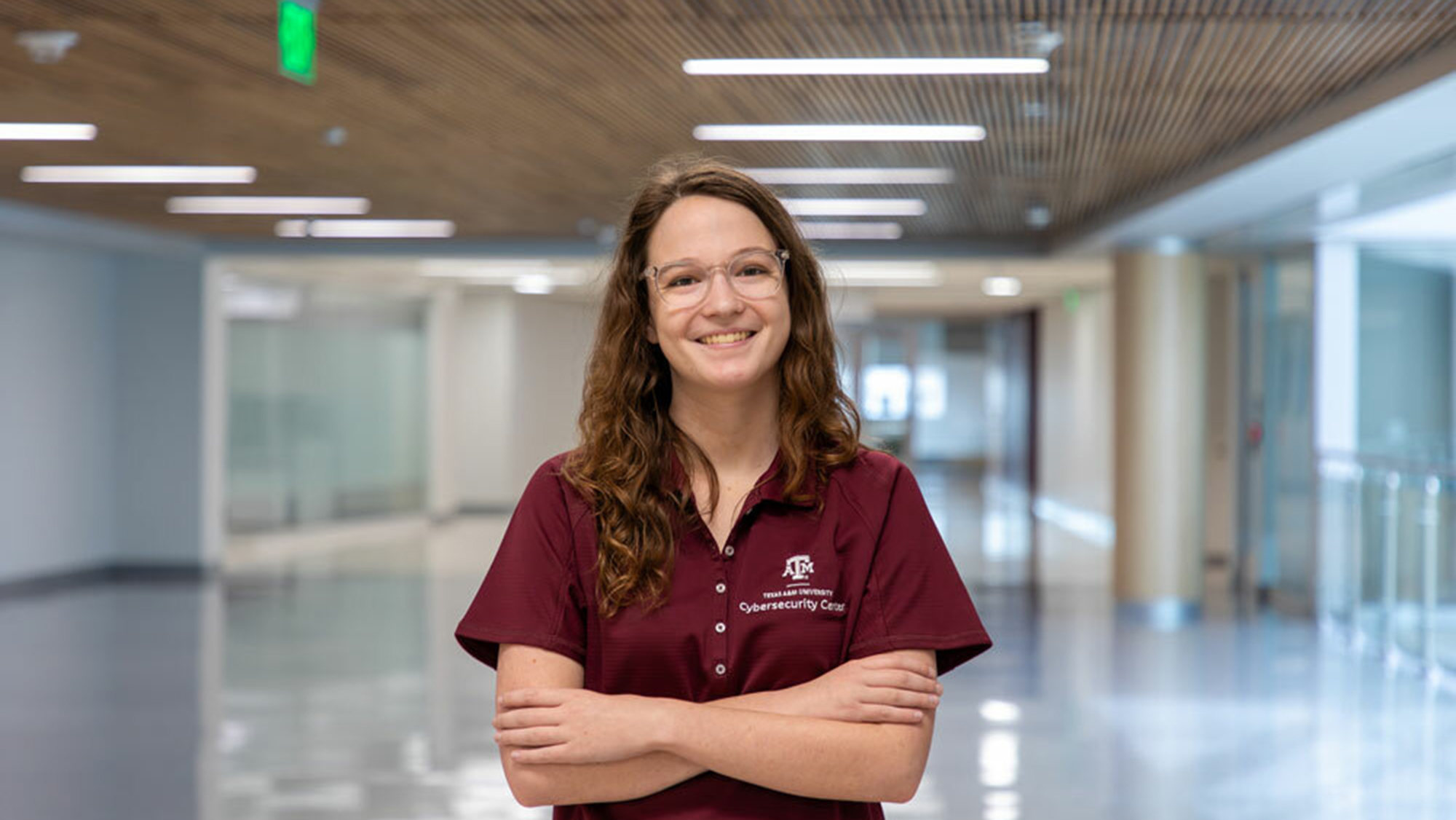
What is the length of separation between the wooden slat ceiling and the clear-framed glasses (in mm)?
2287

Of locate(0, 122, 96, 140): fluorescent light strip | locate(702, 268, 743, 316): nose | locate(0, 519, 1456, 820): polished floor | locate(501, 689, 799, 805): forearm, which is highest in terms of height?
locate(0, 122, 96, 140): fluorescent light strip

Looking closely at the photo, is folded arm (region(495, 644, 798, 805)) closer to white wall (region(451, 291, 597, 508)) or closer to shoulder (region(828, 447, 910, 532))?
shoulder (region(828, 447, 910, 532))

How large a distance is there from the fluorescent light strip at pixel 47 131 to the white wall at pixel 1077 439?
1017 centimetres

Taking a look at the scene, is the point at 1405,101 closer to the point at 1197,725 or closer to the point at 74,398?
the point at 1197,725

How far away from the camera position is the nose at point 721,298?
195 centimetres

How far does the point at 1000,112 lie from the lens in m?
8.16

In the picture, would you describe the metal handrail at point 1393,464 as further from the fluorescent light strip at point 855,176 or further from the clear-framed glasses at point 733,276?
the clear-framed glasses at point 733,276

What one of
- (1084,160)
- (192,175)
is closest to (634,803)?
(1084,160)

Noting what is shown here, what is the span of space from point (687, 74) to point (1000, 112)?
1836mm

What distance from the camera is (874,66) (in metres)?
6.97

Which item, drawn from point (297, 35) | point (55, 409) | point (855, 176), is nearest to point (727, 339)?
point (297, 35)

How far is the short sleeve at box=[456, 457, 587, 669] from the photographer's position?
193 cm

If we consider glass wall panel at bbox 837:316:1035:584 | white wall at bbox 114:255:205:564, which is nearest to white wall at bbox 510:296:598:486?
glass wall panel at bbox 837:316:1035:584

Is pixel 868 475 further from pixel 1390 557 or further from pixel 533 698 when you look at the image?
pixel 1390 557
